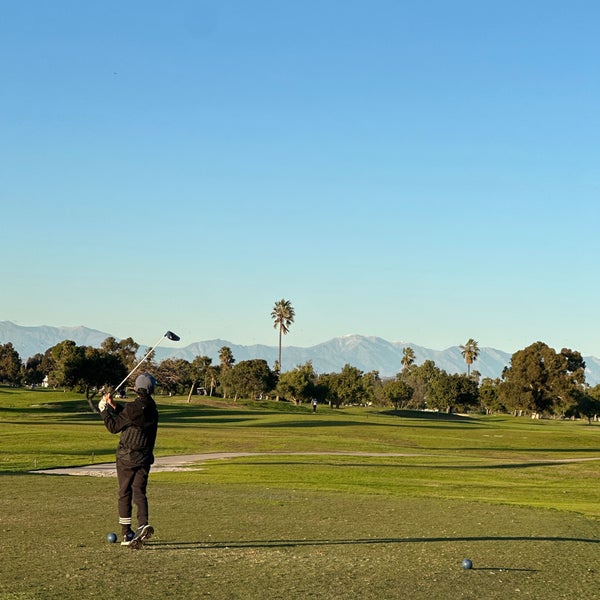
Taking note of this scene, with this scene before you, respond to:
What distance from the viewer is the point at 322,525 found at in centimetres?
1759

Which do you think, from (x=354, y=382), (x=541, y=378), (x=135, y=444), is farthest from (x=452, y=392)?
(x=135, y=444)

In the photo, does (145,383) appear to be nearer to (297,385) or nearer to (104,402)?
(104,402)

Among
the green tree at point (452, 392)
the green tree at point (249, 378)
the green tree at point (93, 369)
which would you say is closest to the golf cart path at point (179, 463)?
the green tree at point (93, 369)

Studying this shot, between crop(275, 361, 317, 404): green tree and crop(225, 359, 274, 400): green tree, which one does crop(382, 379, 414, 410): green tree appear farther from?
crop(225, 359, 274, 400): green tree

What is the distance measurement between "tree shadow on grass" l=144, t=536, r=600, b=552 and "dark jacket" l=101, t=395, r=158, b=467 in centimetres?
136

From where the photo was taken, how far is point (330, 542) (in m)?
15.3

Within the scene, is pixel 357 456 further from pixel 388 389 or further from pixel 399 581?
pixel 388 389

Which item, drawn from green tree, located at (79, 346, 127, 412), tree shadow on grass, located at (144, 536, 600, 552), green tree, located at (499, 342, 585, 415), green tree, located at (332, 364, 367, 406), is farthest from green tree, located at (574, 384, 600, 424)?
tree shadow on grass, located at (144, 536, 600, 552)

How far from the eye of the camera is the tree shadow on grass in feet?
47.3

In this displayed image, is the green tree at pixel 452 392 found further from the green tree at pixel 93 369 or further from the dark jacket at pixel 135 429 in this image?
the dark jacket at pixel 135 429

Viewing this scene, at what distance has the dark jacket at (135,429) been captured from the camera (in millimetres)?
14695

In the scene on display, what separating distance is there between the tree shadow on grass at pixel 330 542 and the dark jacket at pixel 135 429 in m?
1.36

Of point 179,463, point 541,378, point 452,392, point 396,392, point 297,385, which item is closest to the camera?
point 179,463

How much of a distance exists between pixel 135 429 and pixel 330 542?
3.67 meters
